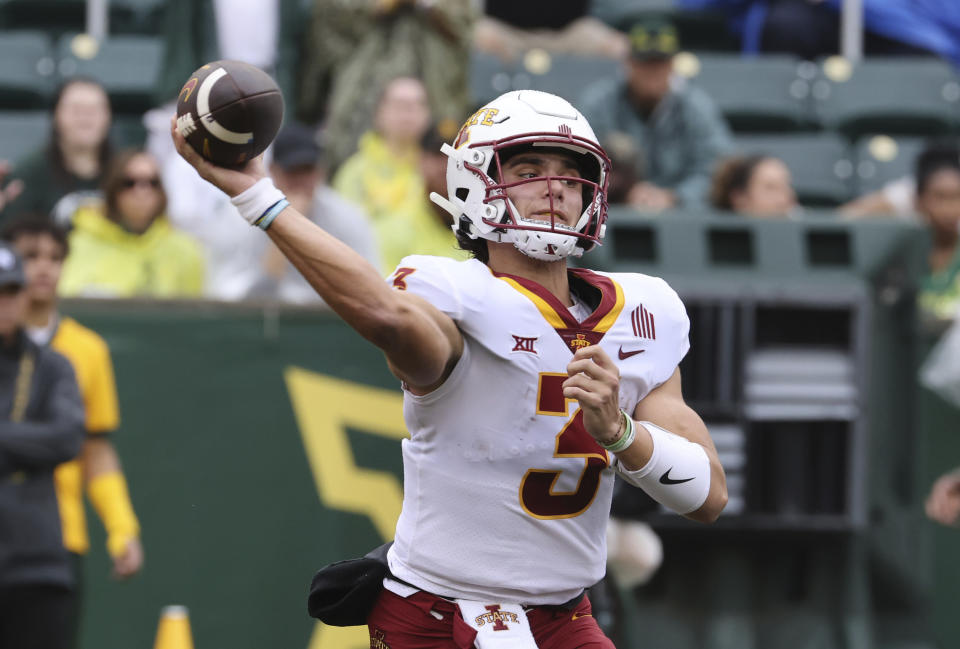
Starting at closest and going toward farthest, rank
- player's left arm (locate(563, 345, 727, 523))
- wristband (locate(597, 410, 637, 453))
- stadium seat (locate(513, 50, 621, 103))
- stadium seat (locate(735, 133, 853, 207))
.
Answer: player's left arm (locate(563, 345, 727, 523)) → wristband (locate(597, 410, 637, 453)) → stadium seat (locate(735, 133, 853, 207)) → stadium seat (locate(513, 50, 621, 103))

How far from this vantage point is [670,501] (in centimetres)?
381

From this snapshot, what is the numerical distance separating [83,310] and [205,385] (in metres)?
0.60

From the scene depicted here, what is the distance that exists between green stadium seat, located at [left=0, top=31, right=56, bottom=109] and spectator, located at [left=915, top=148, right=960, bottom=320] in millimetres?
5401

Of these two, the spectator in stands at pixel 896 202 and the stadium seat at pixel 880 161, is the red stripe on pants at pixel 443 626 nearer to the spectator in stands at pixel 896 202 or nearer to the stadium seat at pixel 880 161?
the spectator in stands at pixel 896 202

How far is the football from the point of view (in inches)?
135

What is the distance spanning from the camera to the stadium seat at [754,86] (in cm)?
1006

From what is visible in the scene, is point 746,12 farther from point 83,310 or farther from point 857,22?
point 83,310

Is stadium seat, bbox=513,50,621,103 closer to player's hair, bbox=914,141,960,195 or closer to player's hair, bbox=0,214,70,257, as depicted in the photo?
player's hair, bbox=914,141,960,195

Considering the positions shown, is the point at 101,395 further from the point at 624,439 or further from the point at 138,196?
the point at 624,439

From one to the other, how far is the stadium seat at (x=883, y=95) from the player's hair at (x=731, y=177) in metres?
3.18

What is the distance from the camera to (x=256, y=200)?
3.42m

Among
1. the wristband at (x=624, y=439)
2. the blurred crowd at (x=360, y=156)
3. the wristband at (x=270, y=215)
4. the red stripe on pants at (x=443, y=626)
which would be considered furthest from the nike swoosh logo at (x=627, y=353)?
the blurred crowd at (x=360, y=156)

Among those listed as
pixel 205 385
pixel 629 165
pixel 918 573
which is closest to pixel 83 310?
pixel 205 385

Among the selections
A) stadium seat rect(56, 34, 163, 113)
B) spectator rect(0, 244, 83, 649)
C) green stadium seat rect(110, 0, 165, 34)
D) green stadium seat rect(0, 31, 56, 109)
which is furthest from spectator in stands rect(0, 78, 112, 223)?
green stadium seat rect(110, 0, 165, 34)
